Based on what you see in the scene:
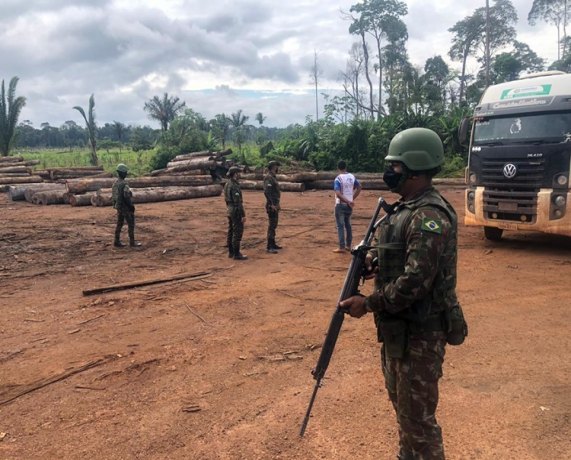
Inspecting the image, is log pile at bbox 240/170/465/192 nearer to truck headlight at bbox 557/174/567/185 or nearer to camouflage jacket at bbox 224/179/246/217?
camouflage jacket at bbox 224/179/246/217

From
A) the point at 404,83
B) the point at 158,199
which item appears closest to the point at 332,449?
the point at 158,199

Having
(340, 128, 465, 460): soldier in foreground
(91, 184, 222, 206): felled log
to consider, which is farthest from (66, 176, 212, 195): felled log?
(340, 128, 465, 460): soldier in foreground

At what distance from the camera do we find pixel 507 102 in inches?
335

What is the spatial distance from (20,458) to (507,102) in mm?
→ 8876

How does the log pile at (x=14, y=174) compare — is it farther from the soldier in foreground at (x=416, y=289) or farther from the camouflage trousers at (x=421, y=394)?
the camouflage trousers at (x=421, y=394)

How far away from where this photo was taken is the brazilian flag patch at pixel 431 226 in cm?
223

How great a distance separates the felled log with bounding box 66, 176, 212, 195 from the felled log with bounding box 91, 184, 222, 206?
2.72ft

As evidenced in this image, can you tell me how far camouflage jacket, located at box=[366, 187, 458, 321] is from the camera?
2.22m

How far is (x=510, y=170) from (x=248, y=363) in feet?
20.1

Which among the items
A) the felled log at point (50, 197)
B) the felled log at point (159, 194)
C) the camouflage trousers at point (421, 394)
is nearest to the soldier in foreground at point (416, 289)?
the camouflage trousers at point (421, 394)

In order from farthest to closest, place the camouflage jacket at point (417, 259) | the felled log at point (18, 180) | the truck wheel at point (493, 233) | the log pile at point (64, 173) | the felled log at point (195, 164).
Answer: the log pile at point (64, 173)
the felled log at point (18, 180)
the felled log at point (195, 164)
the truck wheel at point (493, 233)
the camouflage jacket at point (417, 259)

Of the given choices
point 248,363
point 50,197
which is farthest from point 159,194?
point 248,363

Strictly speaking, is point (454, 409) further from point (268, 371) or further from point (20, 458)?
point (20, 458)

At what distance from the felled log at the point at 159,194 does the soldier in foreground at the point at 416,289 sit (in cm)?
1538
